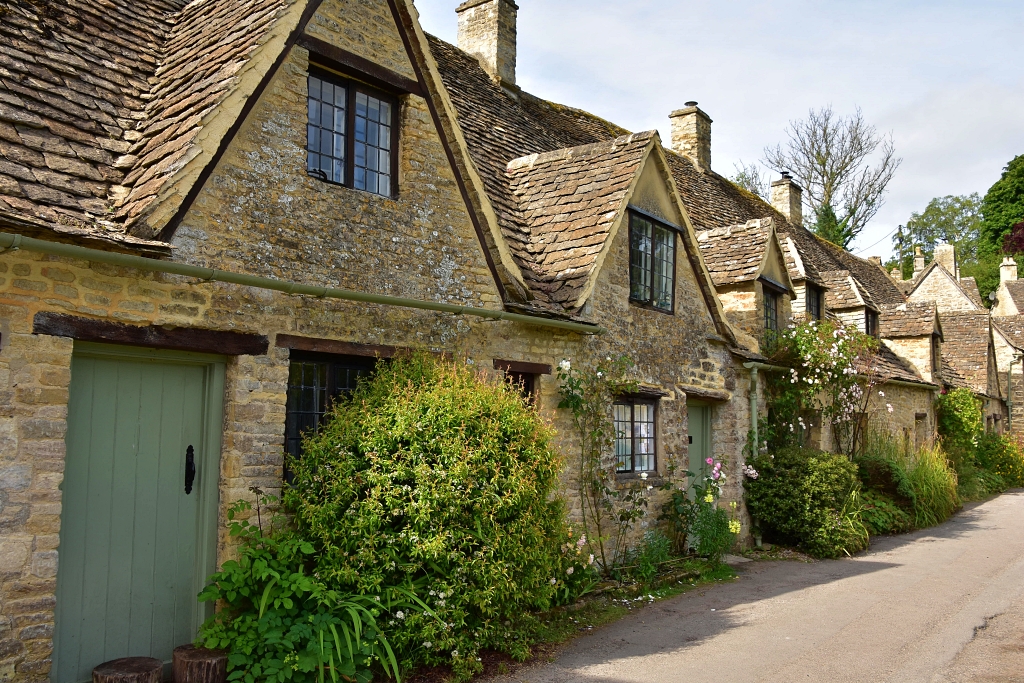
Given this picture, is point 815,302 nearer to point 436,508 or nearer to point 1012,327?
point 436,508

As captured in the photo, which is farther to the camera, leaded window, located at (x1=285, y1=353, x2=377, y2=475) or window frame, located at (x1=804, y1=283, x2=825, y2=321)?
window frame, located at (x1=804, y1=283, x2=825, y2=321)

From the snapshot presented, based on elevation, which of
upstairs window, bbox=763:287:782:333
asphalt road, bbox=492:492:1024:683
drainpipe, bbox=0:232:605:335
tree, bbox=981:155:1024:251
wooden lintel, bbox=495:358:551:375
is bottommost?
asphalt road, bbox=492:492:1024:683

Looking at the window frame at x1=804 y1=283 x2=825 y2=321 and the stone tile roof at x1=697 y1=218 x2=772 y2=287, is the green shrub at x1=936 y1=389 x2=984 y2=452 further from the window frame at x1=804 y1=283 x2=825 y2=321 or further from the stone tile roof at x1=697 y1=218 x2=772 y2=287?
the stone tile roof at x1=697 y1=218 x2=772 y2=287

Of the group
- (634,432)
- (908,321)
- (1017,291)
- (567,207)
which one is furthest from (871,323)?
(1017,291)

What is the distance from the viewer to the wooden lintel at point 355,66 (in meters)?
7.06

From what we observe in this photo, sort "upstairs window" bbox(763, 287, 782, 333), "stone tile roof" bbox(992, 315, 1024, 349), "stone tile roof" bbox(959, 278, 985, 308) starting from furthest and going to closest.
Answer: "stone tile roof" bbox(959, 278, 985, 308) → "stone tile roof" bbox(992, 315, 1024, 349) → "upstairs window" bbox(763, 287, 782, 333)

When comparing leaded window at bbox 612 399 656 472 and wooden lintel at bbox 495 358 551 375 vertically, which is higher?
wooden lintel at bbox 495 358 551 375

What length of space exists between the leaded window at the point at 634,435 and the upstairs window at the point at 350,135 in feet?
14.5

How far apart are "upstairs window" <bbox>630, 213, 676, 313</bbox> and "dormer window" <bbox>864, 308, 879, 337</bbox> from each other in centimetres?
982

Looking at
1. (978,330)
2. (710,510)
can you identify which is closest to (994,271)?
(978,330)

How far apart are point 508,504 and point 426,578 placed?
2.86ft

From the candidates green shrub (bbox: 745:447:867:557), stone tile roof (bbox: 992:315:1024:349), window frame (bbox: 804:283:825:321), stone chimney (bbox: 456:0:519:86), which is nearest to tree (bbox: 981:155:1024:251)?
stone tile roof (bbox: 992:315:1024:349)

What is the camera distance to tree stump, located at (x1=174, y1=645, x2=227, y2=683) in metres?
5.50

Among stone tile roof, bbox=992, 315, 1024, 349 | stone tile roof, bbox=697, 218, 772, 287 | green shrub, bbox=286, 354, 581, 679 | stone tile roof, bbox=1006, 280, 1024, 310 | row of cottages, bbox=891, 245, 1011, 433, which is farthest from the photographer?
stone tile roof, bbox=1006, 280, 1024, 310
